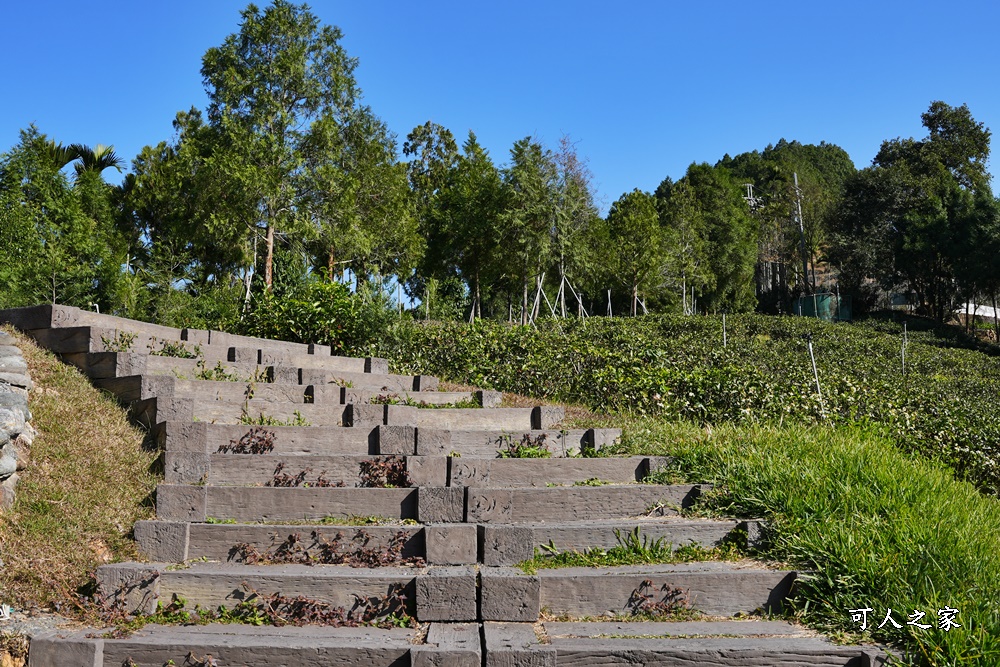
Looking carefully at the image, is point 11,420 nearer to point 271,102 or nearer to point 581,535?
point 581,535

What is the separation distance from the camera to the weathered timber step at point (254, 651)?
374 centimetres

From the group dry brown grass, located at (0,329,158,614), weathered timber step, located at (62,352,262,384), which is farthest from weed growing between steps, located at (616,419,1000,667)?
weathered timber step, located at (62,352,262,384)

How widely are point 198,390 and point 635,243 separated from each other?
77.8 ft

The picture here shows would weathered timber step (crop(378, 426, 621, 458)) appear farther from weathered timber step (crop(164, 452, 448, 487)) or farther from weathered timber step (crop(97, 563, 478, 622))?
weathered timber step (crop(97, 563, 478, 622))

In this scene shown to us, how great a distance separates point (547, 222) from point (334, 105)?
7260 mm

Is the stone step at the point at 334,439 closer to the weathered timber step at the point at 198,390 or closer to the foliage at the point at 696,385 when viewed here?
the weathered timber step at the point at 198,390

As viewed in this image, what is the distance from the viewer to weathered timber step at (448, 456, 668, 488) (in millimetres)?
5480

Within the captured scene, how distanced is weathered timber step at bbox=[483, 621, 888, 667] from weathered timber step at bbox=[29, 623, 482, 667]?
0.22 metres

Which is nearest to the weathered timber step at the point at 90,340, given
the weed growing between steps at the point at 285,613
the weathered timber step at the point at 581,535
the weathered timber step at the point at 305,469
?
the weathered timber step at the point at 305,469

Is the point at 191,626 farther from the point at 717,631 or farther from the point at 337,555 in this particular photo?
the point at 717,631

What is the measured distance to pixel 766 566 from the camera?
464 centimetres

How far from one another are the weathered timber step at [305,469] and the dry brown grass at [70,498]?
480 mm

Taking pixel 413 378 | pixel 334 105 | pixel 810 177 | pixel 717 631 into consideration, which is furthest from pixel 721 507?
pixel 810 177

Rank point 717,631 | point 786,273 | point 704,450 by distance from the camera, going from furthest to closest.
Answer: point 786,273, point 704,450, point 717,631
